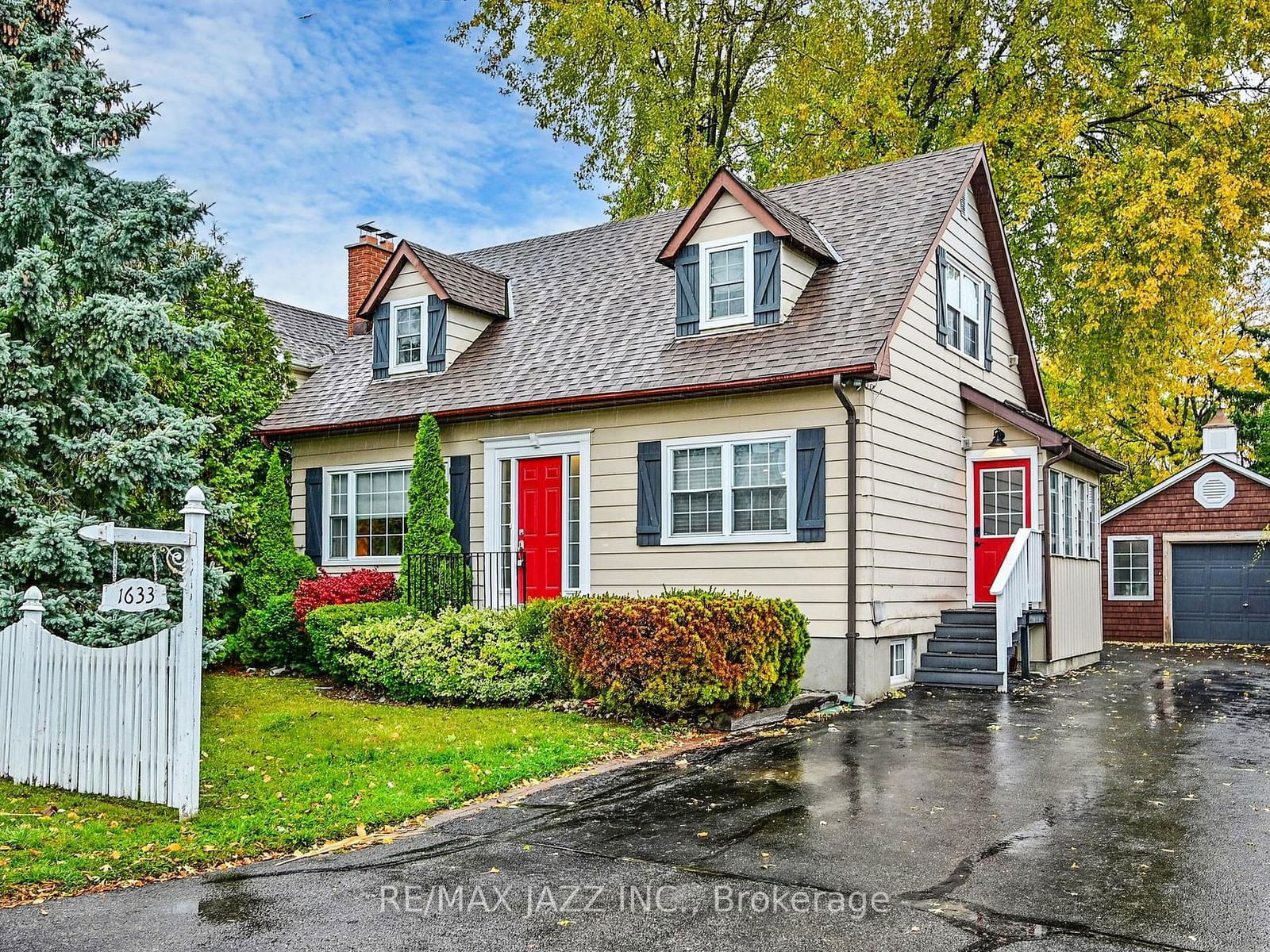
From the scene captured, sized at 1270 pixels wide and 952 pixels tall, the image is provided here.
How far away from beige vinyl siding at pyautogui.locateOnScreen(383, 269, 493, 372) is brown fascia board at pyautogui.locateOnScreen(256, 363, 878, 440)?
60.8 inches

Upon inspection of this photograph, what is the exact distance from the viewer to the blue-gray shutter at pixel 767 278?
13867mm

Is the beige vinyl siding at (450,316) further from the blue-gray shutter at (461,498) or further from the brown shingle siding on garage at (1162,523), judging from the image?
the brown shingle siding on garage at (1162,523)

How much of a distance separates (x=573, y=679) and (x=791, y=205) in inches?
351

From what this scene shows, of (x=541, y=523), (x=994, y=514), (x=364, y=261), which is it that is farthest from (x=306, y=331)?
(x=994, y=514)

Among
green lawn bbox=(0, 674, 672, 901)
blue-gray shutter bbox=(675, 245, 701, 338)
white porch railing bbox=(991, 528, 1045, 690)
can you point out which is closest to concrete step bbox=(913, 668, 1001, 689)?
white porch railing bbox=(991, 528, 1045, 690)

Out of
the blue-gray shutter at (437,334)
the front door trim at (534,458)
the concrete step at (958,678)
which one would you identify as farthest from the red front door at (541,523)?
the concrete step at (958,678)

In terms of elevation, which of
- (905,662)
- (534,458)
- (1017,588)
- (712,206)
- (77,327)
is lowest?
(905,662)

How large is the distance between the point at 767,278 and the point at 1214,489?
14543 millimetres

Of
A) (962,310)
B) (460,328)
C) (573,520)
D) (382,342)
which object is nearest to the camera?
(573,520)

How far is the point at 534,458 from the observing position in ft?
49.7

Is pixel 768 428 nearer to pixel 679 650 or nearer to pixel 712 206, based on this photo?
pixel 712 206

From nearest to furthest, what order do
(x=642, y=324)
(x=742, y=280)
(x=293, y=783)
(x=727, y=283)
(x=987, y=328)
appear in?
(x=293, y=783), (x=742, y=280), (x=727, y=283), (x=642, y=324), (x=987, y=328)

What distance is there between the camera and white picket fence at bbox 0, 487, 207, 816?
6961 millimetres

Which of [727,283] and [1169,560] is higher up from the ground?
[727,283]
